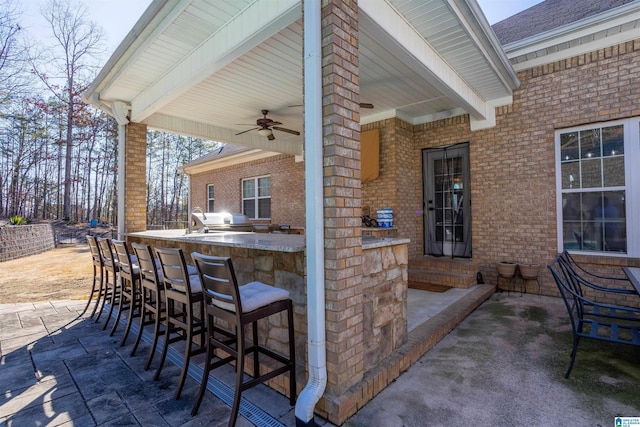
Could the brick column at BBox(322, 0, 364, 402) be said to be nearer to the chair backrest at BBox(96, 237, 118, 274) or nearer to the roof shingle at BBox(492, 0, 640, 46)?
the chair backrest at BBox(96, 237, 118, 274)

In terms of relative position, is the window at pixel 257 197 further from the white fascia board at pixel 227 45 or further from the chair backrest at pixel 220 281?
the chair backrest at pixel 220 281

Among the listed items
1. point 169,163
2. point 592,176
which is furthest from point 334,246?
point 169,163

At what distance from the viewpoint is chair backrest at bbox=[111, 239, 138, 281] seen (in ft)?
10.3

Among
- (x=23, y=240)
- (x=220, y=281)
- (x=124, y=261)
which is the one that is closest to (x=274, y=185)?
(x=124, y=261)

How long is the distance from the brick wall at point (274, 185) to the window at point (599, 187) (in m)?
5.30

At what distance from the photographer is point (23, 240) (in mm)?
8945

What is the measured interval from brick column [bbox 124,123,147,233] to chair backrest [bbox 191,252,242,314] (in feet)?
12.3

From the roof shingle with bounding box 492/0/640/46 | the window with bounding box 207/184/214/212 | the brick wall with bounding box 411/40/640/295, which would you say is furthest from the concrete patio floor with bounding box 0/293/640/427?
the window with bounding box 207/184/214/212

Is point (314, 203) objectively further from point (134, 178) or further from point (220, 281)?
point (134, 178)

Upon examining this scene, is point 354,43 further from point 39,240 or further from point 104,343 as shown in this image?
point 39,240

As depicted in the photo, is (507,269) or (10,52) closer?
(507,269)

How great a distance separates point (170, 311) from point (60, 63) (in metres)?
18.5

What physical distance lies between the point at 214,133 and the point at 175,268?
4.82m

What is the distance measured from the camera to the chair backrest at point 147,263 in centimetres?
269
